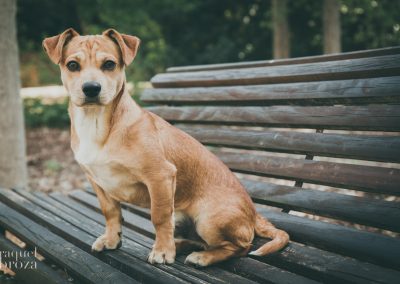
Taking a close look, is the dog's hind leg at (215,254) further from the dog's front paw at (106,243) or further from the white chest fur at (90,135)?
the white chest fur at (90,135)

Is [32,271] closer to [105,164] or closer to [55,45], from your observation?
[105,164]

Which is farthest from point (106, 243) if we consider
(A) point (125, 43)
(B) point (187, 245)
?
(A) point (125, 43)

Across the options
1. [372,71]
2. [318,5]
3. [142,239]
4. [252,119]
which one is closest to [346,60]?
[372,71]

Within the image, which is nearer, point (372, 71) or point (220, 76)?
point (372, 71)

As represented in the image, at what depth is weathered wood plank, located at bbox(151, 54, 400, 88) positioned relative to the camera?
2729 millimetres

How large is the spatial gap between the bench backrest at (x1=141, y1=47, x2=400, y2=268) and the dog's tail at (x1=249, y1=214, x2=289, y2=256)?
0.20 meters

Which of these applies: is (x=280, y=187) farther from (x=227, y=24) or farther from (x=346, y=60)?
(x=227, y=24)

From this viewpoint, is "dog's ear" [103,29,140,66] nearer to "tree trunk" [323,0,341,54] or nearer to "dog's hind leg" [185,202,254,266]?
"dog's hind leg" [185,202,254,266]

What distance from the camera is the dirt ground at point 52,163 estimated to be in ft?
20.9

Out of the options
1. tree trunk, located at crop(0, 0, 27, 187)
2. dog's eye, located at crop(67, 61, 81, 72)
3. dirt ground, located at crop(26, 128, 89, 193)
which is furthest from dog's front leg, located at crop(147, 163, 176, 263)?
dirt ground, located at crop(26, 128, 89, 193)

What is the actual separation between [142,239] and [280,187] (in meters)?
1.12

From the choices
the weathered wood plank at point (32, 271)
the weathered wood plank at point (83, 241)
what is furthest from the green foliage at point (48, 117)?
the weathered wood plank at point (32, 271)

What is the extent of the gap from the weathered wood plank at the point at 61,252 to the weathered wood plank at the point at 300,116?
1.66 metres

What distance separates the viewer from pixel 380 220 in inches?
96.7
